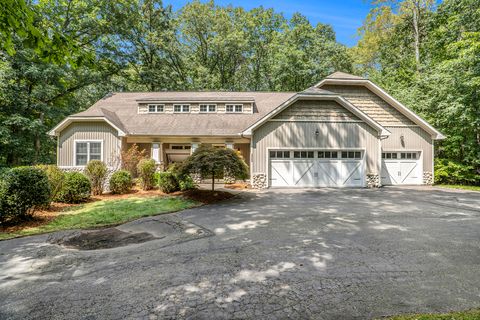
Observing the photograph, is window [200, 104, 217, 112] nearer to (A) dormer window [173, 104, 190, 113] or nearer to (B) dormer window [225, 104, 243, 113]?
(B) dormer window [225, 104, 243, 113]

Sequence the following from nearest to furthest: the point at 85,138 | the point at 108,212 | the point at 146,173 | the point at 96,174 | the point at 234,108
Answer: the point at 108,212 < the point at 96,174 < the point at 146,173 < the point at 85,138 < the point at 234,108

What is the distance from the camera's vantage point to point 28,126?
16.7 metres

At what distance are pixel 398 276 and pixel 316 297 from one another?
161cm

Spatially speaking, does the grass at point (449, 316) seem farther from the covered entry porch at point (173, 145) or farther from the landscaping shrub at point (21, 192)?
the covered entry porch at point (173, 145)

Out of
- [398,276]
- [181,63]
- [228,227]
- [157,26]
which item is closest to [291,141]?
[228,227]

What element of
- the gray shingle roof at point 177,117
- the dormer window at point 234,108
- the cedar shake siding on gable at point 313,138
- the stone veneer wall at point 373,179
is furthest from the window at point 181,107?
the stone veneer wall at point 373,179

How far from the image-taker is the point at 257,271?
12.8 feet

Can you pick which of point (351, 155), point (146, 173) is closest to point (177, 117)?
point (146, 173)

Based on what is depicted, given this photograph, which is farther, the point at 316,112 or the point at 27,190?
the point at 316,112

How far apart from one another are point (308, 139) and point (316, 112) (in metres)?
1.66

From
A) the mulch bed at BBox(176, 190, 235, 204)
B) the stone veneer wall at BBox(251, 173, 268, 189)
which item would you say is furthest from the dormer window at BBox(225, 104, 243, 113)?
the mulch bed at BBox(176, 190, 235, 204)

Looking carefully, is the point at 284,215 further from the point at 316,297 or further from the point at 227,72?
the point at 227,72

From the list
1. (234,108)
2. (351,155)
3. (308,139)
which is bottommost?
(351,155)

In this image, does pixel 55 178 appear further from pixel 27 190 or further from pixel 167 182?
pixel 167 182
